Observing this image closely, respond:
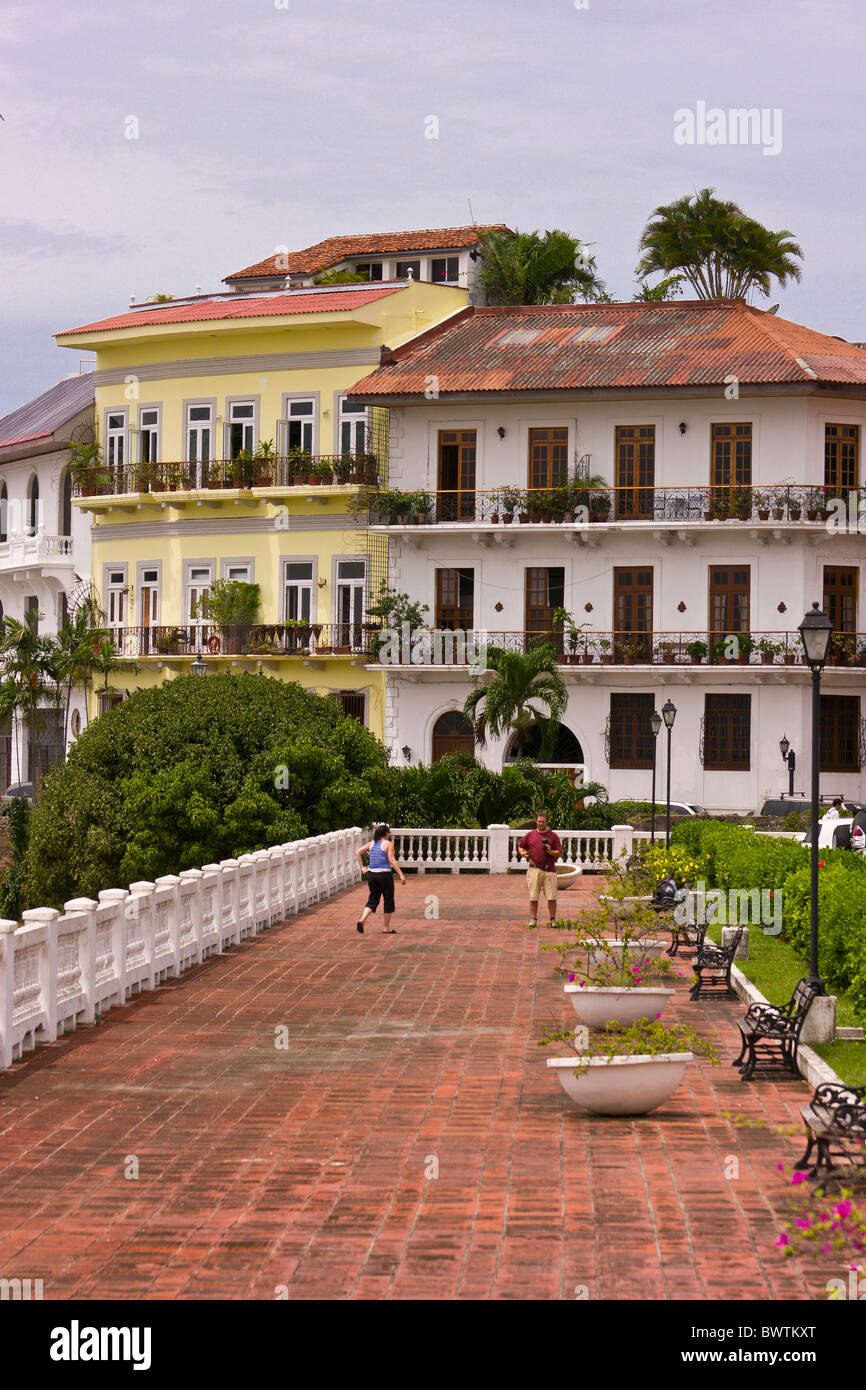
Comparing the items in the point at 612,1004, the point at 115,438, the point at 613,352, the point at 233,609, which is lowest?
the point at 612,1004

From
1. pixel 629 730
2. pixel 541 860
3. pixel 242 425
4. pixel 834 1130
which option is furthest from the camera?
pixel 242 425

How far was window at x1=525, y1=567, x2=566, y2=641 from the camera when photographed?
46094mm

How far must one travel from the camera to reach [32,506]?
56.8 meters

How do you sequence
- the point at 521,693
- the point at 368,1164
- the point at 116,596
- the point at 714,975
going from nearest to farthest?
1. the point at 368,1164
2. the point at 714,975
3. the point at 521,693
4. the point at 116,596

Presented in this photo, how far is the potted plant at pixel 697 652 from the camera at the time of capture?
4319cm

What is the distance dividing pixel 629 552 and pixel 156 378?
1520 cm

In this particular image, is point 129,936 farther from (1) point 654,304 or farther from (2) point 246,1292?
(1) point 654,304

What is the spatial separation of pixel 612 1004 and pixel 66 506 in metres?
44.4

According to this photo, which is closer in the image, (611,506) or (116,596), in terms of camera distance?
(611,506)

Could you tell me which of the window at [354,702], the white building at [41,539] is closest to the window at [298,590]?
the window at [354,702]

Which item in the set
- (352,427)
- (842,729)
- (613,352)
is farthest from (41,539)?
(842,729)

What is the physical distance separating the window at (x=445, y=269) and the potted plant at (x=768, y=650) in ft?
56.2

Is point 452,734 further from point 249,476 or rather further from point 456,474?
point 249,476

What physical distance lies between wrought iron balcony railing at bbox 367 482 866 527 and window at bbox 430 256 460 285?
994cm
